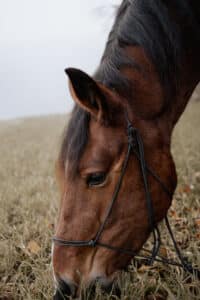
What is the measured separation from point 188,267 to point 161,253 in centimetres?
40

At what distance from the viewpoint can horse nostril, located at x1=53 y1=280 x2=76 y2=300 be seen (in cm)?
136

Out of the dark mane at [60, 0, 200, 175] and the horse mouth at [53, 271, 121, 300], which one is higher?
the dark mane at [60, 0, 200, 175]

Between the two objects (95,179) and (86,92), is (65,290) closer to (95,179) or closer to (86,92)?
(95,179)

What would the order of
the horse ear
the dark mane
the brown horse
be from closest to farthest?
the horse ear < the brown horse < the dark mane

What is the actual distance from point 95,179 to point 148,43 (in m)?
0.91

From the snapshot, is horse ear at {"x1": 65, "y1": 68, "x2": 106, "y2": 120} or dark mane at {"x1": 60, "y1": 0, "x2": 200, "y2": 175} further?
dark mane at {"x1": 60, "y1": 0, "x2": 200, "y2": 175}

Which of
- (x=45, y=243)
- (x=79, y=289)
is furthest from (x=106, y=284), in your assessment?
(x=45, y=243)

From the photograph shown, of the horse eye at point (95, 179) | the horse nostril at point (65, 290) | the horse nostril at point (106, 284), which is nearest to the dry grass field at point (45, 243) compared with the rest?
the horse nostril at point (106, 284)

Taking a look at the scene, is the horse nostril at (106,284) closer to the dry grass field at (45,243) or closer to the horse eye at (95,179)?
the dry grass field at (45,243)

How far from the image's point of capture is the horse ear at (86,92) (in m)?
1.27

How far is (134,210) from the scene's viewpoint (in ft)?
4.79

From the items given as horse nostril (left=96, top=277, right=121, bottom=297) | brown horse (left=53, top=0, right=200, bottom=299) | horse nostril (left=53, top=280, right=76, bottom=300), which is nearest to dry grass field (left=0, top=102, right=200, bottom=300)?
horse nostril (left=96, top=277, right=121, bottom=297)

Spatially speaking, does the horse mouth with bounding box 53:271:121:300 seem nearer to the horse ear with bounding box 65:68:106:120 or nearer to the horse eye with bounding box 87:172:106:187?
the horse eye with bounding box 87:172:106:187

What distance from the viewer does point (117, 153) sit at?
1438mm
